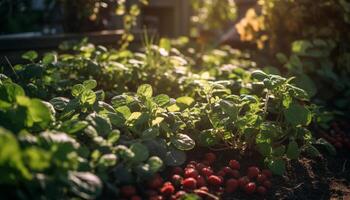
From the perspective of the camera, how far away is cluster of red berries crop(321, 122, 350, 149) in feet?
9.04

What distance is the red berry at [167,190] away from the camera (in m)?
1.71

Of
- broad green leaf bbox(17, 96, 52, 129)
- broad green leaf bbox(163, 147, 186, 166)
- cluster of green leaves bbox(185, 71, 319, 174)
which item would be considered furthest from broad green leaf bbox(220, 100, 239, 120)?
broad green leaf bbox(17, 96, 52, 129)

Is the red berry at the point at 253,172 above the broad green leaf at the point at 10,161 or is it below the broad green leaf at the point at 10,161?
below

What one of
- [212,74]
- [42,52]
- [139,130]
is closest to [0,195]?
[139,130]

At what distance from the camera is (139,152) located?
1666mm

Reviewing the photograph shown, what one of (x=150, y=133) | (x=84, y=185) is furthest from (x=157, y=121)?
(x=84, y=185)

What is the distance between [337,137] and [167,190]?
146 centimetres

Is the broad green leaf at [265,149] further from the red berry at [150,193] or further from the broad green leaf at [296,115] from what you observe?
the red berry at [150,193]

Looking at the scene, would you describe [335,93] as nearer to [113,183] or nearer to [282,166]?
[282,166]

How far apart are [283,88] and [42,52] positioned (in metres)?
2.16

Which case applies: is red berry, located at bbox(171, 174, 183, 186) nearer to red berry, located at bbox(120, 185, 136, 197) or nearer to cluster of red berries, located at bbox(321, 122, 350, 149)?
red berry, located at bbox(120, 185, 136, 197)

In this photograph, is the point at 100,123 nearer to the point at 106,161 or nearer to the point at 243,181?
the point at 106,161

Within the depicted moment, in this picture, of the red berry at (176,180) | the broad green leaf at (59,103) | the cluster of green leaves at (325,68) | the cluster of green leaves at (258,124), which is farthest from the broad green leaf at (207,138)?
the cluster of green leaves at (325,68)

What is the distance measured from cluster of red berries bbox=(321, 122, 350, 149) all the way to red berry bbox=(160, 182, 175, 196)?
135 cm
